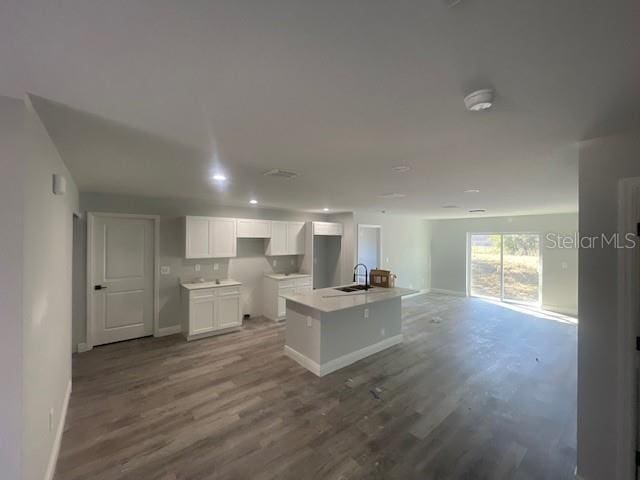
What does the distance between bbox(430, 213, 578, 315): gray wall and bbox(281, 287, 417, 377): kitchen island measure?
494 cm

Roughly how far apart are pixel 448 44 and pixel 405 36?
0.17m

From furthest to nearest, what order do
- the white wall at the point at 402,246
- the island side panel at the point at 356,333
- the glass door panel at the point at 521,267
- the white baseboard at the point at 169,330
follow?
the glass door panel at the point at 521,267 → the white wall at the point at 402,246 → the white baseboard at the point at 169,330 → the island side panel at the point at 356,333

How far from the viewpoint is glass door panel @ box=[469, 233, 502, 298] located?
7.97m

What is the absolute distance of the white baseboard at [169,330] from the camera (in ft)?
16.0

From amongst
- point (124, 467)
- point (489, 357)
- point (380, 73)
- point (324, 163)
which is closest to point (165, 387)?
point (124, 467)

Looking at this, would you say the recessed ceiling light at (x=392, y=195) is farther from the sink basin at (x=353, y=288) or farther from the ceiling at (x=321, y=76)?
the ceiling at (x=321, y=76)

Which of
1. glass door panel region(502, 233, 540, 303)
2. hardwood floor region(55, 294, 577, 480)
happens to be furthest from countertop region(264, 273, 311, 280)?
glass door panel region(502, 233, 540, 303)

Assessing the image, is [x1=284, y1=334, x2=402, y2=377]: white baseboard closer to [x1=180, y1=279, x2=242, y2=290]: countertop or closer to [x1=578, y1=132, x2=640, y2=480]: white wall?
[x1=180, y1=279, x2=242, y2=290]: countertop

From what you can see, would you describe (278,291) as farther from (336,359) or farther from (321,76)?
(321,76)

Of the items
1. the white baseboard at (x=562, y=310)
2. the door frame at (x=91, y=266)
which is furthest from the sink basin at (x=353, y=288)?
the white baseboard at (x=562, y=310)

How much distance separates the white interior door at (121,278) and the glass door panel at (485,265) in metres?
8.52

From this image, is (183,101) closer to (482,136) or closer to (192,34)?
(192,34)

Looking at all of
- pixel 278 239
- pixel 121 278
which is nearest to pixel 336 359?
pixel 278 239

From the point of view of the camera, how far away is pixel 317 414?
274cm
